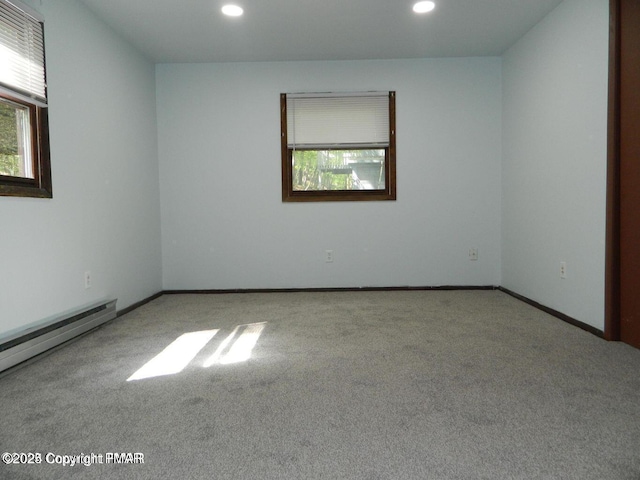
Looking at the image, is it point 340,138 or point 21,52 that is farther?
point 340,138

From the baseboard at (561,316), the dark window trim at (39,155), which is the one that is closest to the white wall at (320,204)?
the baseboard at (561,316)

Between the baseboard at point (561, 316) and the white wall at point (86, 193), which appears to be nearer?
the white wall at point (86, 193)

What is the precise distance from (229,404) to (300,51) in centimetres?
356

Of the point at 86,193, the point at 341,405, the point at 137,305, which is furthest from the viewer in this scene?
the point at 137,305

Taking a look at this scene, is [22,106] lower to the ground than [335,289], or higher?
higher

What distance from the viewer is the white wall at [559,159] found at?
282 cm

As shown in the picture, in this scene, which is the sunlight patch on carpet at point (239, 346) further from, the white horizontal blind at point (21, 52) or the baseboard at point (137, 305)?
the white horizontal blind at point (21, 52)

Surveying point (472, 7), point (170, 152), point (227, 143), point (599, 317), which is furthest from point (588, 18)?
point (170, 152)

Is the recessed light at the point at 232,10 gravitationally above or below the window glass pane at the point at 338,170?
above

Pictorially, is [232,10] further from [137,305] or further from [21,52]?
[137,305]

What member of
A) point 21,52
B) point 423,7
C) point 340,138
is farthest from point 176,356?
point 423,7

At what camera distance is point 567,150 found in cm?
317

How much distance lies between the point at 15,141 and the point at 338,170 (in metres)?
2.94

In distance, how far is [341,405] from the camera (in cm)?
179
